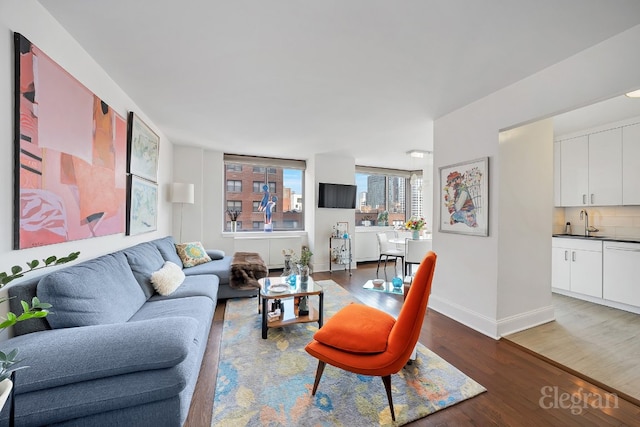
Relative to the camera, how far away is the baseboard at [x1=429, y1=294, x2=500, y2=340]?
246 centimetres

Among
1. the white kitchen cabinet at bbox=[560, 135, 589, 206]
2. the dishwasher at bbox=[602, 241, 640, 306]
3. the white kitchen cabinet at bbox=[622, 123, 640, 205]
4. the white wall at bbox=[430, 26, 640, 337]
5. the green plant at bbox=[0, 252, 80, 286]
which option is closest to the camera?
the green plant at bbox=[0, 252, 80, 286]

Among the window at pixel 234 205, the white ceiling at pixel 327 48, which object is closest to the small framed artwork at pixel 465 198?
the white ceiling at pixel 327 48

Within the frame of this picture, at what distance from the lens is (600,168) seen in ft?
11.2

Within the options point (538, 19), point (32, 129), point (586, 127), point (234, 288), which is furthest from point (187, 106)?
point (586, 127)

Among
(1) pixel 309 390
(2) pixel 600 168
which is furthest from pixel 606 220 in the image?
(1) pixel 309 390

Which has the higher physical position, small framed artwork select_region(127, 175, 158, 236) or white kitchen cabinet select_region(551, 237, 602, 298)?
small framed artwork select_region(127, 175, 158, 236)

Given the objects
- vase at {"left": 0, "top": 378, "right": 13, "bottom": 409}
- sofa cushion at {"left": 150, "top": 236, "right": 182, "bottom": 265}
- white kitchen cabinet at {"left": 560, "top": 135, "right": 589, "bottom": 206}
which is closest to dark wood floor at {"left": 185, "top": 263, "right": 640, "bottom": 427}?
vase at {"left": 0, "top": 378, "right": 13, "bottom": 409}

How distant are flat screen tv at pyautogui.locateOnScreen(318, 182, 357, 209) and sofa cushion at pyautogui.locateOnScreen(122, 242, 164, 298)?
3178 mm

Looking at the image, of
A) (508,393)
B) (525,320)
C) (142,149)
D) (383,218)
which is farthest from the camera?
(383,218)

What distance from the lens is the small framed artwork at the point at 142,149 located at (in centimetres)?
263

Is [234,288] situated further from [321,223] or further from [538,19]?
[538,19]

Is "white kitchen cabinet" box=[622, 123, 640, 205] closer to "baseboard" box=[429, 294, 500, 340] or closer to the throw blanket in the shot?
"baseboard" box=[429, 294, 500, 340]

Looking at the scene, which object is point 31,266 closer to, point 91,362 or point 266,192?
point 91,362

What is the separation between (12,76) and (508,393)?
3434 millimetres
